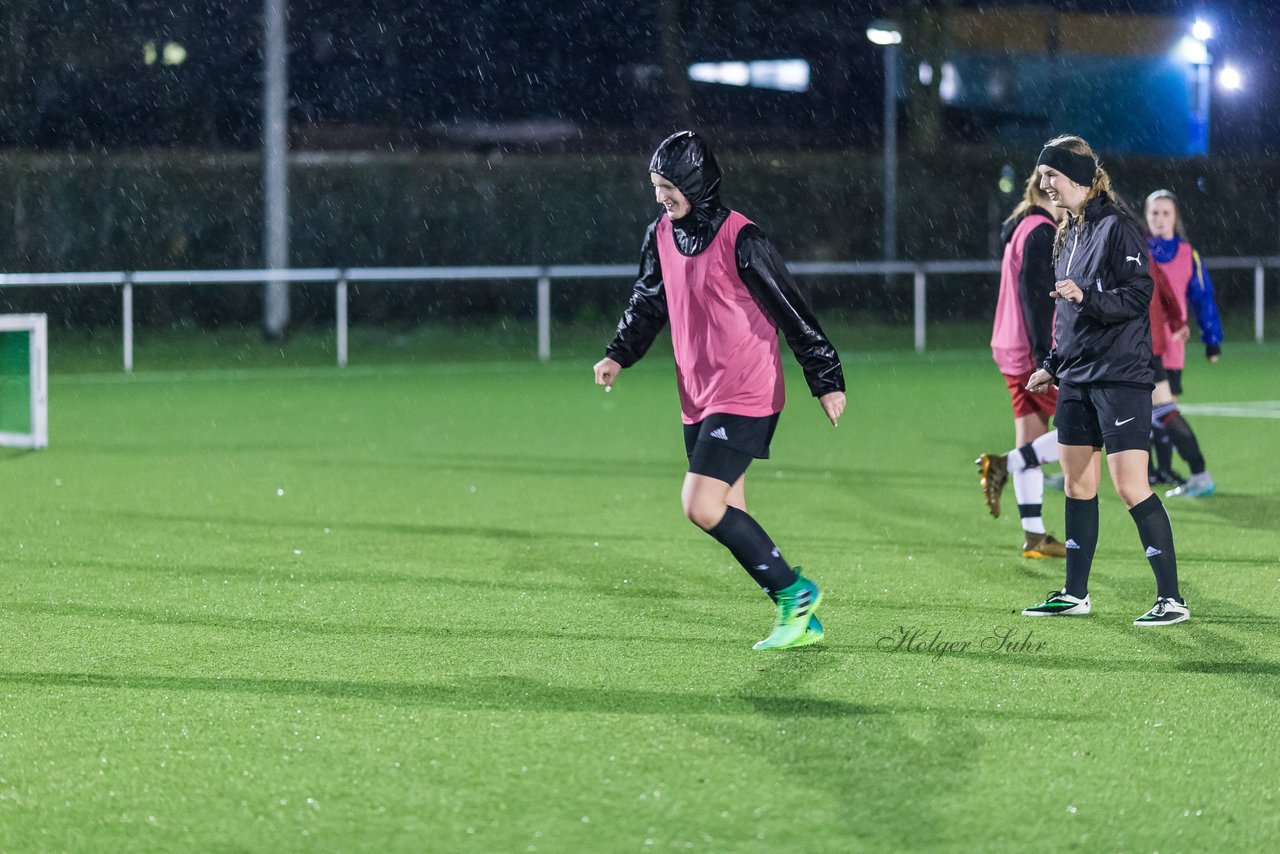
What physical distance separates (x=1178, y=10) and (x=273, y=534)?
50877mm

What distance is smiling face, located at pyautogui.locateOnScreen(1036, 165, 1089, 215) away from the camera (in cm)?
650

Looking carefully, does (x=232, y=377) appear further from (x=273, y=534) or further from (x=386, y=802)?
(x=386, y=802)

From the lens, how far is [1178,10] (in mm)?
54781

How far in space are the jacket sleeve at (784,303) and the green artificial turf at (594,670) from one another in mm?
995

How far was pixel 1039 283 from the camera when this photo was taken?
7.93 m

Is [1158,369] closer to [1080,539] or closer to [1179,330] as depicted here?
[1179,330]

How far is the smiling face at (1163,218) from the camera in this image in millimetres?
10273

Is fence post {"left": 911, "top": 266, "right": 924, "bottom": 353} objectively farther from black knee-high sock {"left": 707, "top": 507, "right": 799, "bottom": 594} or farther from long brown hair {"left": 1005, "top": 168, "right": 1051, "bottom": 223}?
black knee-high sock {"left": 707, "top": 507, "right": 799, "bottom": 594}

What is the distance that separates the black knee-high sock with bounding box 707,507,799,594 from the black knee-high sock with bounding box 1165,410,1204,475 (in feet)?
15.9

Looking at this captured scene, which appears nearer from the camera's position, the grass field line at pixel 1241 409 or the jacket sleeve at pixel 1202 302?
the jacket sleeve at pixel 1202 302

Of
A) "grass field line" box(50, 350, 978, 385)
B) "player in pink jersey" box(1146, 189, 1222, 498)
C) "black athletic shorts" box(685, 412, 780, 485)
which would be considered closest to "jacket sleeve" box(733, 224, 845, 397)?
"black athletic shorts" box(685, 412, 780, 485)

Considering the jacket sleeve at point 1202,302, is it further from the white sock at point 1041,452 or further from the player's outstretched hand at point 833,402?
the player's outstretched hand at point 833,402

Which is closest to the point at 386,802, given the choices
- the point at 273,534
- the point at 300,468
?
the point at 273,534

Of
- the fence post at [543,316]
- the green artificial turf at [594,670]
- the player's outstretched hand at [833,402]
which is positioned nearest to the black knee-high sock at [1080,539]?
the green artificial turf at [594,670]
